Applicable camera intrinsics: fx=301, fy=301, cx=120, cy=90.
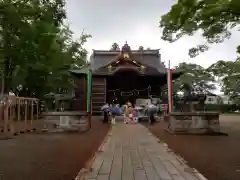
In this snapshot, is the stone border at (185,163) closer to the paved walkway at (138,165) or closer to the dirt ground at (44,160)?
the paved walkway at (138,165)

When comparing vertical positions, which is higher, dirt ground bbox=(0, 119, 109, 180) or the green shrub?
the green shrub

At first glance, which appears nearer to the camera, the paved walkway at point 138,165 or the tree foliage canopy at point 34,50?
the paved walkway at point 138,165

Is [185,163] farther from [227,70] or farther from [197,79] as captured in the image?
[197,79]

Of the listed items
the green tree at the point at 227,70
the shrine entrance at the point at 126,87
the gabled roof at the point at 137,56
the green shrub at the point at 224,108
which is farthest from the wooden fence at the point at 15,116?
the green shrub at the point at 224,108

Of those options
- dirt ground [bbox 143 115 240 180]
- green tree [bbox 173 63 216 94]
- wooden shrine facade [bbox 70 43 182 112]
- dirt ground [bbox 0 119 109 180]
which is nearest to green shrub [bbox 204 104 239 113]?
green tree [bbox 173 63 216 94]

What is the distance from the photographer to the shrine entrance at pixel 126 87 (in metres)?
29.4

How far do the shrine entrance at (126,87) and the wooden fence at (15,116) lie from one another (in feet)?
45.5

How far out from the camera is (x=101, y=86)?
2791cm

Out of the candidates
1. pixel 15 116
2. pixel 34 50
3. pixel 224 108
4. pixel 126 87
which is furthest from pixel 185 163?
pixel 224 108

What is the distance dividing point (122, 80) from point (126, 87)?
3.21ft

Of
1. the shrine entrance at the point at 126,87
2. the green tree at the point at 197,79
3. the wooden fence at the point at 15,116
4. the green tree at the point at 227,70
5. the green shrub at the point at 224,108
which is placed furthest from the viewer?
the green tree at the point at 197,79

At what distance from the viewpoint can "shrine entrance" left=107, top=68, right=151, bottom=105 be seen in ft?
96.5

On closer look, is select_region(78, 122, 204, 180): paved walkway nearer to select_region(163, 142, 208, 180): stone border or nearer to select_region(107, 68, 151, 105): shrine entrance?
select_region(163, 142, 208, 180): stone border

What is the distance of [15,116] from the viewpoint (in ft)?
46.8
